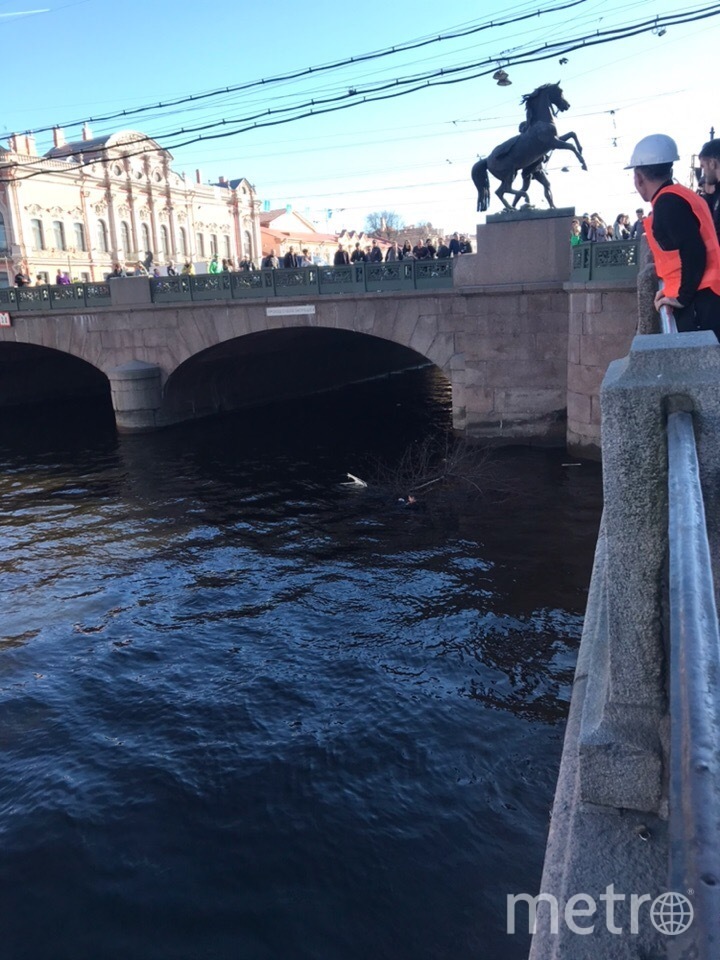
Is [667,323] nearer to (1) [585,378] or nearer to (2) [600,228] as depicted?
(1) [585,378]

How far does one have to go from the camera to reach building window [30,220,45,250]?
48.5 meters

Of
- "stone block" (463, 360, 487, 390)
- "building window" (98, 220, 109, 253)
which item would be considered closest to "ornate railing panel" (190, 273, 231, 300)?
"stone block" (463, 360, 487, 390)

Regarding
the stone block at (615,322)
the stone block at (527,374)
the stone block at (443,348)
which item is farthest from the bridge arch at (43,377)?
the stone block at (615,322)

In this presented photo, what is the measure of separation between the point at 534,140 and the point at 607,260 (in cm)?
281

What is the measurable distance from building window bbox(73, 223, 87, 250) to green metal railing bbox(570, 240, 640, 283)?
150 feet

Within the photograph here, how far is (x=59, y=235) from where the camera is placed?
5056 cm

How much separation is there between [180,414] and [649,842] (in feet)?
67.6

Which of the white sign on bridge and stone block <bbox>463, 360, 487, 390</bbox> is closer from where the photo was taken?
stone block <bbox>463, 360, 487, 390</bbox>

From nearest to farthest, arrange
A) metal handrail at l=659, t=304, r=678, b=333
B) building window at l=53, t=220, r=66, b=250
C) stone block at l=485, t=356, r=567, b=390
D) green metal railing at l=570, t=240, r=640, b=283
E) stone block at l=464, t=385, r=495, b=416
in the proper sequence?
1. metal handrail at l=659, t=304, r=678, b=333
2. green metal railing at l=570, t=240, r=640, b=283
3. stone block at l=485, t=356, r=567, b=390
4. stone block at l=464, t=385, r=495, b=416
5. building window at l=53, t=220, r=66, b=250

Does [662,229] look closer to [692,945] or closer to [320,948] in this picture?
[692,945]

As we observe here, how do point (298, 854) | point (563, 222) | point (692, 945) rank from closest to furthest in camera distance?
point (692, 945), point (298, 854), point (563, 222)

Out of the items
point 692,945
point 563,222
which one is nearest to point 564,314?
point 563,222

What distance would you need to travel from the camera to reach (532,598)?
8.93m

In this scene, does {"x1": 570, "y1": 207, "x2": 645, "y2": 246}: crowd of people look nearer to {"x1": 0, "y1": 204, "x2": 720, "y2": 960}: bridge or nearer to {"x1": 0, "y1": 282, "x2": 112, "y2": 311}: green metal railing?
{"x1": 0, "y1": 204, "x2": 720, "y2": 960}: bridge
